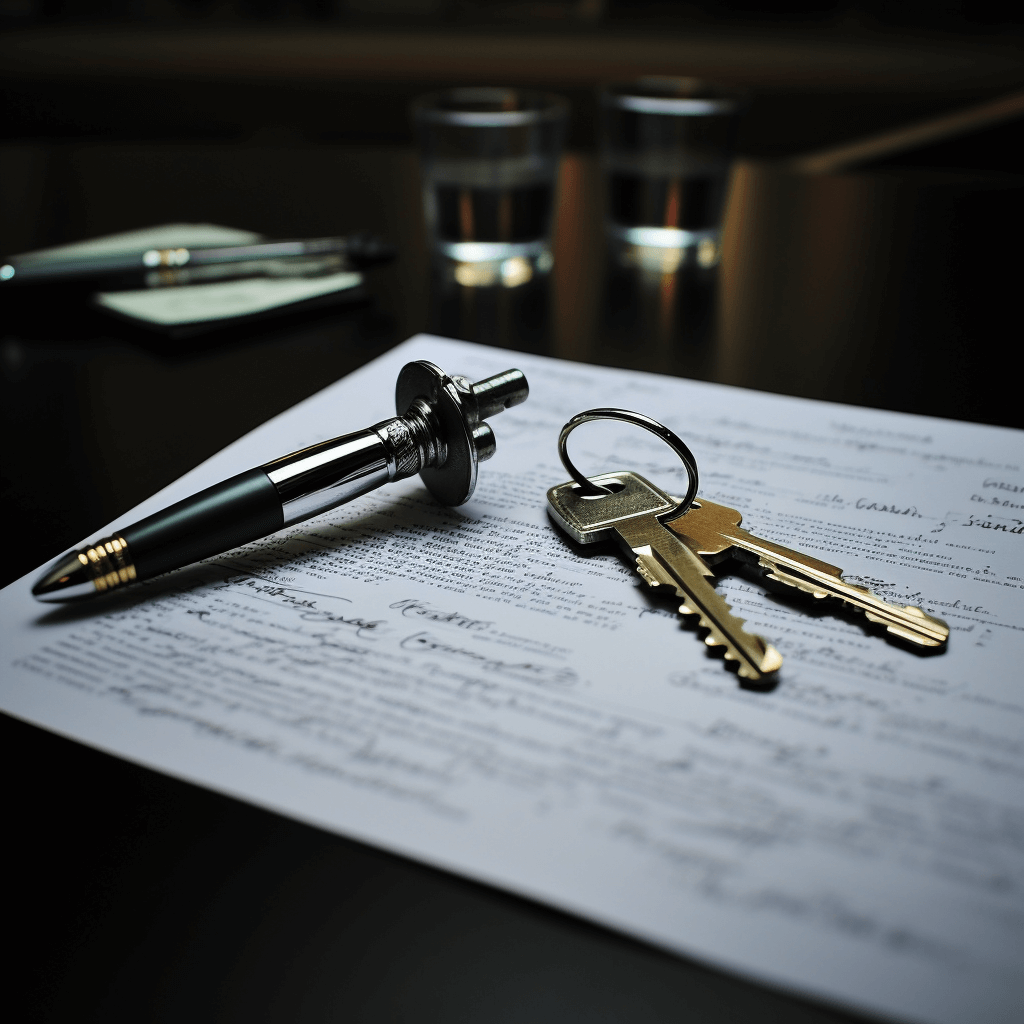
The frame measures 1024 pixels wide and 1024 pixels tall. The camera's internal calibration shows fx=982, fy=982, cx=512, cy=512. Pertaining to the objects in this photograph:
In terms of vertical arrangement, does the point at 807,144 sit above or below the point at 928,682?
below

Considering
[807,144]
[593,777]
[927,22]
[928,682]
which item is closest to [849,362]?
[928,682]

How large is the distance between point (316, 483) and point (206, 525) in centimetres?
7

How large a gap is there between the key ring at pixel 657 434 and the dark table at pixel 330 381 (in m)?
0.20

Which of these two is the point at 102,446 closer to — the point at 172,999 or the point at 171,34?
the point at 172,999

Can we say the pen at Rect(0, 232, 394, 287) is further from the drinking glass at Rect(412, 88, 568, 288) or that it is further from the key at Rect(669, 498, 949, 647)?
the key at Rect(669, 498, 949, 647)

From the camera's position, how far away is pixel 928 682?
18.0 inches

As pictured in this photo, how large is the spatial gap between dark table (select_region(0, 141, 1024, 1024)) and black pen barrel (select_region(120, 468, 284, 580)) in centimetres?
10

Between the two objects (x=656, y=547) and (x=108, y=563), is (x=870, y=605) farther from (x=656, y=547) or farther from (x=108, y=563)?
(x=108, y=563)

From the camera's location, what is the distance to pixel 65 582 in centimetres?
48

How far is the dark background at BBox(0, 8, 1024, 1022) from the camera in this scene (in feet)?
1.11

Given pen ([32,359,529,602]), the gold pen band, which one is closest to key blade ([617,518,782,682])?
pen ([32,359,529,602])

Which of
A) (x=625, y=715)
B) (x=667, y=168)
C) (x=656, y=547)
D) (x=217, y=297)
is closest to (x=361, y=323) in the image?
(x=217, y=297)

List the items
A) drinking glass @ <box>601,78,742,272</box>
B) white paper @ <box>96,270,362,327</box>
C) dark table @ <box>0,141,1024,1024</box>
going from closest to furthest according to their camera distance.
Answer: dark table @ <box>0,141,1024,1024</box>
white paper @ <box>96,270,362,327</box>
drinking glass @ <box>601,78,742,272</box>

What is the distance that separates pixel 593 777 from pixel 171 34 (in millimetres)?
2780
